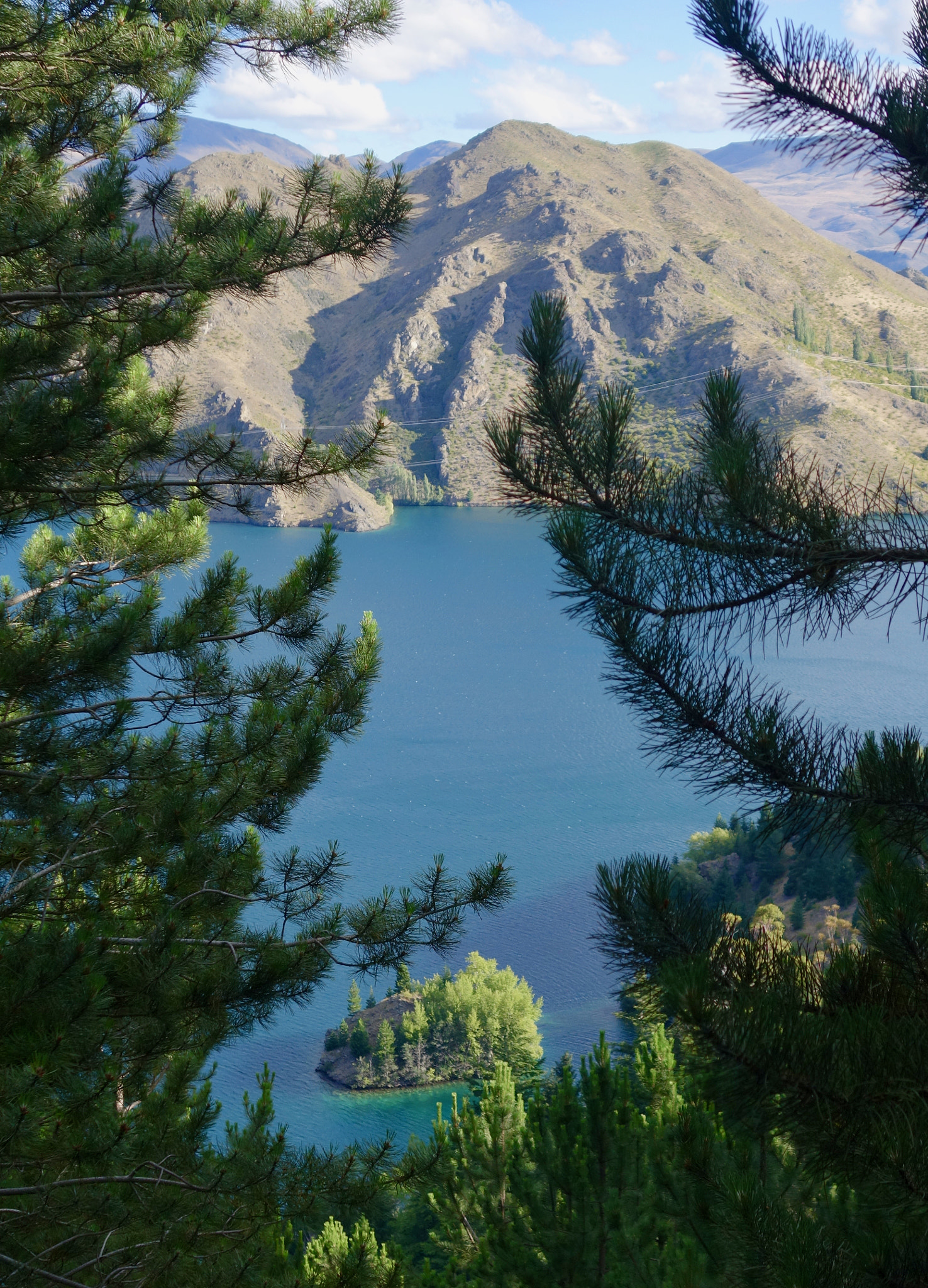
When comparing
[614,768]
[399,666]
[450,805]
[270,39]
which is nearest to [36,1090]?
[270,39]

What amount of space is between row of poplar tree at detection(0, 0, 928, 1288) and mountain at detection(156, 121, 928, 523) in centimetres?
6022

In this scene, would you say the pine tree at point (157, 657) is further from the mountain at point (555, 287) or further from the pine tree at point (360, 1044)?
the mountain at point (555, 287)

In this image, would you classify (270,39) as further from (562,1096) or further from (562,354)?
(562,1096)

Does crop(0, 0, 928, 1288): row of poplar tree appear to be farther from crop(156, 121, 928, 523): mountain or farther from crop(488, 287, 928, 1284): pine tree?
crop(156, 121, 928, 523): mountain

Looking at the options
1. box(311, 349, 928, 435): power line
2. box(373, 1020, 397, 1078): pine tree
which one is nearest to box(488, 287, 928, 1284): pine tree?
box(373, 1020, 397, 1078): pine tree

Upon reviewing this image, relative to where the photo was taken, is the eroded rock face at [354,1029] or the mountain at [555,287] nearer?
the eroded rock face at [354,1029]

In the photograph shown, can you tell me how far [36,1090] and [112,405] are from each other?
9.48ft

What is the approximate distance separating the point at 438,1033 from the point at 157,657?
20821 mm

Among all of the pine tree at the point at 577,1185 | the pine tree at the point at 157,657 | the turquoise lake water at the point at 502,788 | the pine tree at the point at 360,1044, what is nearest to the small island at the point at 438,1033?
the pine tree at the point at 360,1044

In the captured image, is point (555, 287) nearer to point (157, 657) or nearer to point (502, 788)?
point (502, 788)

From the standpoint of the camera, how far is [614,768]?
34125mm

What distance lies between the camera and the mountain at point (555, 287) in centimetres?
7594

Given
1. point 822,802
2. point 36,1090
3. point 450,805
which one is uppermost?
point 822,802

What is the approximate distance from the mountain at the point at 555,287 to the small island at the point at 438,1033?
47255 millimetres
